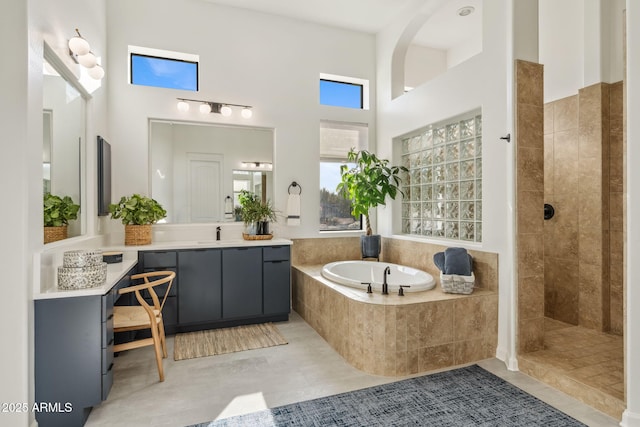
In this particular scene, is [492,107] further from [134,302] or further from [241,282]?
[134,302]

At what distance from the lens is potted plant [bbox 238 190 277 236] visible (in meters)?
4.07

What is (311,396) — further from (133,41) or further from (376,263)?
(133,41)

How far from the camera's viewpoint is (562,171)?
3562 mm

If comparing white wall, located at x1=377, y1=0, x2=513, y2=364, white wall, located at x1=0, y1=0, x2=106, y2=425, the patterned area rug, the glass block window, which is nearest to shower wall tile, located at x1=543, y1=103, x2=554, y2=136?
the glass block window

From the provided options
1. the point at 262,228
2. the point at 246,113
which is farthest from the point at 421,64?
the point at 262,228

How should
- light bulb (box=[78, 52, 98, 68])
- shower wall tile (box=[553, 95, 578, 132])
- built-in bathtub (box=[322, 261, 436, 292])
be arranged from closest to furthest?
light bulb (box=[78, 52, 98, 68]), built-in bathtub (box=[322, 261, 436, 292]), shower wall tile (box=[553, 95, 578, 132])

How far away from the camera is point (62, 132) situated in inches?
104

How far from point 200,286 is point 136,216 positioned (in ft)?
3.07

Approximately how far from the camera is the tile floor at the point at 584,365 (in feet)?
7.16

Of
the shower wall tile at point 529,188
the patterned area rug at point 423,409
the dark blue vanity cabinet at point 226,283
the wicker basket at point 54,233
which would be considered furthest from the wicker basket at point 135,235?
the shower wall tile at point 529,188

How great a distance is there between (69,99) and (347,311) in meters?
2.75

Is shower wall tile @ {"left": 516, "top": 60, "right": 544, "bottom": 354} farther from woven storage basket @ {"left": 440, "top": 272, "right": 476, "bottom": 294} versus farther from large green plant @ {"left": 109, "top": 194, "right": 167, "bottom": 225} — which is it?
large green plant @ {"left": 109, "top": 194, "right": 167, "bottom": 225}

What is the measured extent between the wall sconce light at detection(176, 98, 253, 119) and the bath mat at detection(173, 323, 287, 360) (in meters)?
2.38

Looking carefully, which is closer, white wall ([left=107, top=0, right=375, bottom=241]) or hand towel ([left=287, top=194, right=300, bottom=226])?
white wall ([left=107, top=0, right=375, bottom=241])
